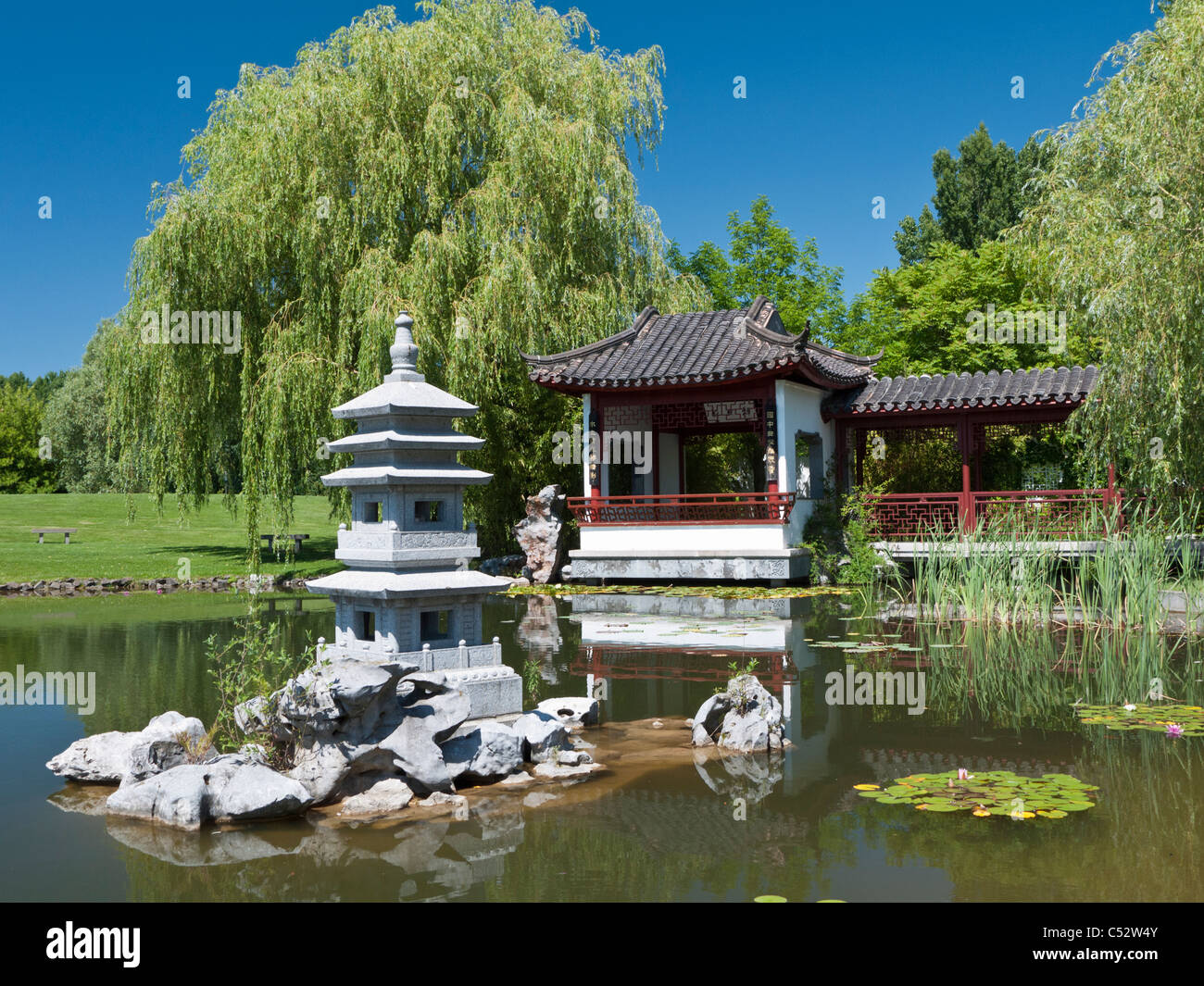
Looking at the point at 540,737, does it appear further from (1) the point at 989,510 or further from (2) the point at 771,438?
(1) the point at 989,510

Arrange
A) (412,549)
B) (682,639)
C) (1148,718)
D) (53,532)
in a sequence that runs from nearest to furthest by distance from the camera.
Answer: (1148,718)
(412,549)
(682,639)
(53,532)

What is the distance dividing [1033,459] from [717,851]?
1505 centimetres

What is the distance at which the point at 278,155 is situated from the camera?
50.8 ft

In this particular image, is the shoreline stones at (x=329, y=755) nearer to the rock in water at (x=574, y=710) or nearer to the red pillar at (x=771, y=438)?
the rock in water at (x=574, y=710)

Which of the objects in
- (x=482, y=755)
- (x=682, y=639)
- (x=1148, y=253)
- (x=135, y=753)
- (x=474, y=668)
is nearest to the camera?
(x=135, y=753)

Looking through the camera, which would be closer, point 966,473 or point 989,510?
point 989,510

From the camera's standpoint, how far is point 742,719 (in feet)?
21.4

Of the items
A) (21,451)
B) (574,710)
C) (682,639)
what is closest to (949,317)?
(682,639)

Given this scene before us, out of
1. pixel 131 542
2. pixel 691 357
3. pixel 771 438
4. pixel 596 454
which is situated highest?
pixel 691 357

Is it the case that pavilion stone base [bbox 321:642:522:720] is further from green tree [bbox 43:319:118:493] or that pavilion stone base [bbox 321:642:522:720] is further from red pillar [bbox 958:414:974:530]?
green tree [bbox 43:319:118:493]

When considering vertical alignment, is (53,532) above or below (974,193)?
below

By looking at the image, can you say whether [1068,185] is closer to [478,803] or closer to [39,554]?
[478,803]

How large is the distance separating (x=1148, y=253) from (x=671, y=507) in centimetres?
821
